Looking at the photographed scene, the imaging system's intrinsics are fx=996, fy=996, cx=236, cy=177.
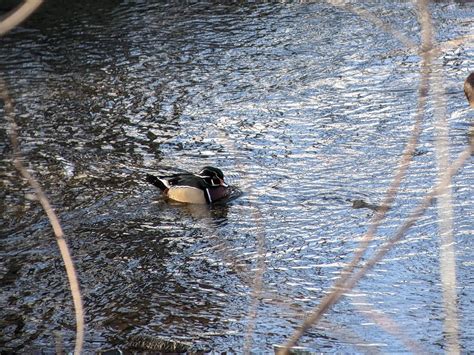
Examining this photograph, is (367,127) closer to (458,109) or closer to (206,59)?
(458,109)

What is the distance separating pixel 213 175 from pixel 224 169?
77 centimetres

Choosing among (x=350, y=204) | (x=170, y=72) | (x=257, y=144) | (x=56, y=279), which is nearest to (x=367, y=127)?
(x=257, y=144)

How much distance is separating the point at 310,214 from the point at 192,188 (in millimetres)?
1059

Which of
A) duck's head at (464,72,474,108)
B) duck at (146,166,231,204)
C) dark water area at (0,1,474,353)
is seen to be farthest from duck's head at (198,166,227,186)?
duck's head at (464,72,474,108)

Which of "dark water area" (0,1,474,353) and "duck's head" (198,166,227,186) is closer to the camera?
"dark water area" (0,1,474,353)

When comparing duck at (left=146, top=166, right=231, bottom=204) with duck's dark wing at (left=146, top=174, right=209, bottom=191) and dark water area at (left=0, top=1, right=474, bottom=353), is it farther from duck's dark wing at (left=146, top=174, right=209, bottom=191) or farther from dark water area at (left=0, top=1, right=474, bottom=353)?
dark water area at (left=0, top=1, right=474, bottom=353)

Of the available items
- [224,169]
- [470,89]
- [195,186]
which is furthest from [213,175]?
[470,89]

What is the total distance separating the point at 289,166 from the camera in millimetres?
8375

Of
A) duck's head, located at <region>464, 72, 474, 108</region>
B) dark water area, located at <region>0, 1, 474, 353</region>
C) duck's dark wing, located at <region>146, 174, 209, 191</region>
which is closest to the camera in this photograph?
dark water area, located at <region>0, 1, 474, 353</region>

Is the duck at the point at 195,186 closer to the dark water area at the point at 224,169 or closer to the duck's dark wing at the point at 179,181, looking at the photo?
the duck's dark wing at the point at 179,181

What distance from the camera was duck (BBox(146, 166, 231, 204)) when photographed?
777 cm

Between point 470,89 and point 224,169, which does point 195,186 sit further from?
point 470,89

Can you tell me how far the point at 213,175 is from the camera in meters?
7.88

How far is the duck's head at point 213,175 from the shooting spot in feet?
25.6
